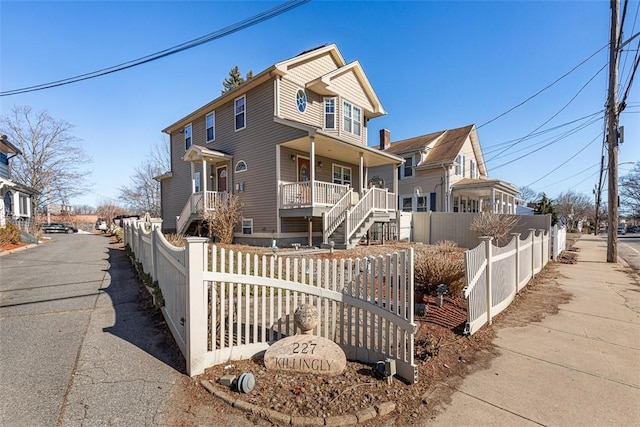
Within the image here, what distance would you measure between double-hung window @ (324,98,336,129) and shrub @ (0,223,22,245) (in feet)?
51.2

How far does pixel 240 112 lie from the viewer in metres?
→ 15.6

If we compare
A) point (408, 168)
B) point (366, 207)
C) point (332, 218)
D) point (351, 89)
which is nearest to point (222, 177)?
point (332, 218)

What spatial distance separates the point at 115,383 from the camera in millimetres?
3045

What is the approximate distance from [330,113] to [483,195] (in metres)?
15.1

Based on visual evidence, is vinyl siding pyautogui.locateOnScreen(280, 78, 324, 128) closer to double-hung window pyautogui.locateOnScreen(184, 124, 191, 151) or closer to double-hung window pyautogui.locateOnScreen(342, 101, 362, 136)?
double-hung window pyautogui.locateOnScreen(342, 101, 362, 136)

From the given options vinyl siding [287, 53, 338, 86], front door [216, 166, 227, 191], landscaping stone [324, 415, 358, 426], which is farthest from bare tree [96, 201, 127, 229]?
landscaping stone [324, 415, 358, 426]

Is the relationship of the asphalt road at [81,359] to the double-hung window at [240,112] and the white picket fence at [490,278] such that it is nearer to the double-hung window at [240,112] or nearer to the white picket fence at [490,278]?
the white picket fence at [490,278]

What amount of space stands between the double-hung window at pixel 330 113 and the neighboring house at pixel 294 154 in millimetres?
51

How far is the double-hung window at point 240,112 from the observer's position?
15.3 metres

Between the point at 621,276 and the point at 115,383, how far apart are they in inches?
509

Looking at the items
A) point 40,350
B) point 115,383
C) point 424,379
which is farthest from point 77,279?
point 424,379

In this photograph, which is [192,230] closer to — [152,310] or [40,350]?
[152,310]

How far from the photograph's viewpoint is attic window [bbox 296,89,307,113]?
1493 cm

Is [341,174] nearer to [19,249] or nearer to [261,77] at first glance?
[261,77]
